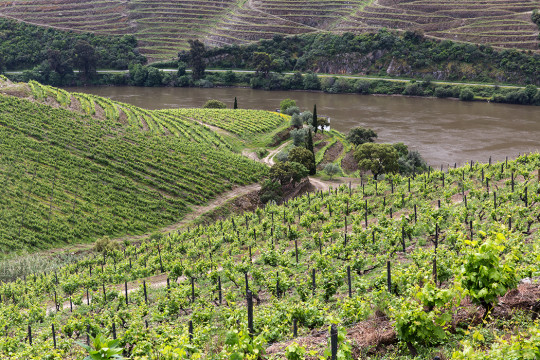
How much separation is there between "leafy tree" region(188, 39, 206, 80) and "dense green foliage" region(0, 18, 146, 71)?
1605 cm

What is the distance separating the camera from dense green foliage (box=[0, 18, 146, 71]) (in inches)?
4894

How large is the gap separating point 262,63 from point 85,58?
148ft

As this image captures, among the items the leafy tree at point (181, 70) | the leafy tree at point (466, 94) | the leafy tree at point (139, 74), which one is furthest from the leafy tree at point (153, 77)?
the leafy tree at point (466, 94)

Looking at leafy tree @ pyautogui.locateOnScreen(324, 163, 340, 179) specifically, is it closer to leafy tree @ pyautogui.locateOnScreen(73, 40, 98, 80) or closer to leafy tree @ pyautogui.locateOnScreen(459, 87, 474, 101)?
leafy tree @ pyautogui.locateOnScreen(459, 87, 474, 101)

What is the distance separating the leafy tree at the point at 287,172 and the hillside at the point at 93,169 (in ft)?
10.2

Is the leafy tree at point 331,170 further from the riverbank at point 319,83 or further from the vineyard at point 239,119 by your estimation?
the riverbank at point 319,83

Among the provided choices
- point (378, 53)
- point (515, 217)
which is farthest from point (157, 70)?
point (515, 217)

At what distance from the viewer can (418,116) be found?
86.0m

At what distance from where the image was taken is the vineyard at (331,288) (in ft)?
29.3

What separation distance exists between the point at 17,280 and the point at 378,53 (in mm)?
104534

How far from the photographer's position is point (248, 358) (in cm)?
838

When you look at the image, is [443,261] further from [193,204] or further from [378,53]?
[378,53]

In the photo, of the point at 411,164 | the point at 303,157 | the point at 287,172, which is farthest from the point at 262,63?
the point at 287,172

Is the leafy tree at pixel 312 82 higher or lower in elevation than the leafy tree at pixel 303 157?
higher
